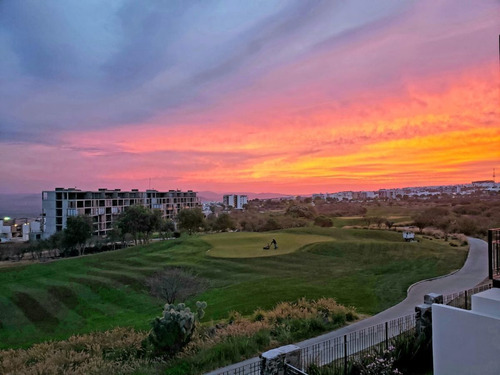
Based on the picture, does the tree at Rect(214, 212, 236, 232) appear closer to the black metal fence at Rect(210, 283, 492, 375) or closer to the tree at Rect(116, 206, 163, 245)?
the tree at Rect(116, 206, 163, 245)

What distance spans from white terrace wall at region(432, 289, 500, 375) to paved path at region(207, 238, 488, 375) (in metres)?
4.46

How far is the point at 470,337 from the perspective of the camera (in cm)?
577

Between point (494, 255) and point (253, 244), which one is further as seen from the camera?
point (253, 244)

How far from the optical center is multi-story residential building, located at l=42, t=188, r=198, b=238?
232 ft

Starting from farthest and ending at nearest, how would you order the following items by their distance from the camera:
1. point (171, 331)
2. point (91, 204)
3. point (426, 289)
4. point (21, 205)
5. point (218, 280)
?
point (21, 205), point (91, 204), point (218, 280), point (426, 289), point (171, 331)

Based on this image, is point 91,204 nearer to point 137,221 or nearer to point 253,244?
point 137,221

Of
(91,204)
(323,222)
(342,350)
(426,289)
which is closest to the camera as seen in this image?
(342,350)

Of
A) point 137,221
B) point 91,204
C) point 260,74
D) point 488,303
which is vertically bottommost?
point 137,221

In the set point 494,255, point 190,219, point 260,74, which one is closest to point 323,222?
point 190,219

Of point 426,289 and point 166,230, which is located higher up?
point 426,289

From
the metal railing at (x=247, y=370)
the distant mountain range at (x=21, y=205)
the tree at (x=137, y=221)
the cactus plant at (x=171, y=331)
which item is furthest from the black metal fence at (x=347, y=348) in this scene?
the distant mountain range at (x=21, y=205)

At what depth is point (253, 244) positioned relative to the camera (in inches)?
1432

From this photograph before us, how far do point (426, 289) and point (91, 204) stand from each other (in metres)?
71.4

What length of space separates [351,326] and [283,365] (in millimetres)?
6722
